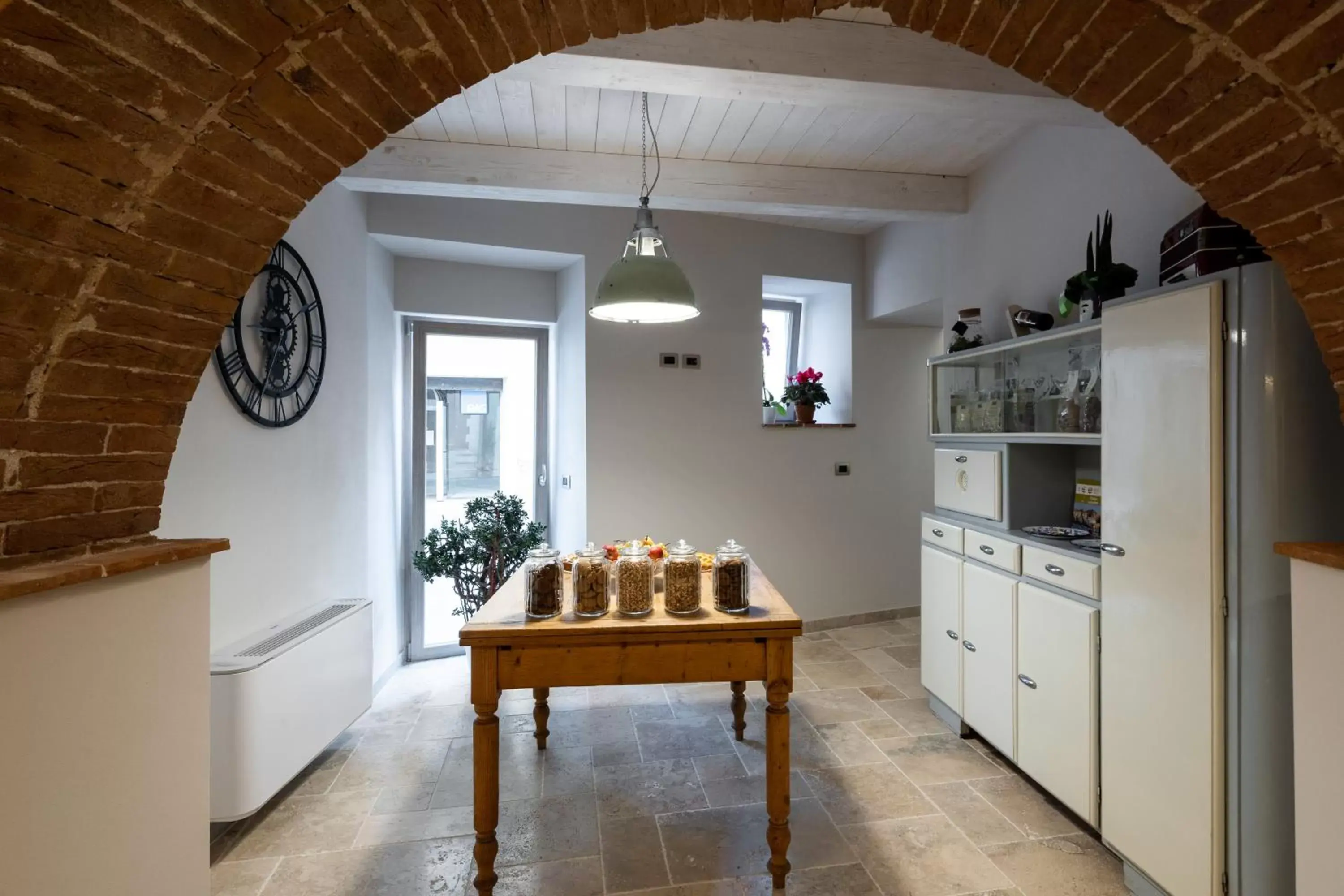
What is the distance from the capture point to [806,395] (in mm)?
4492

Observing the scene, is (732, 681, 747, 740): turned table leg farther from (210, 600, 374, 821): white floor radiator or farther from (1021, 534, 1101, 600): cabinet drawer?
(210, 600, 374, 821): white floor radiator

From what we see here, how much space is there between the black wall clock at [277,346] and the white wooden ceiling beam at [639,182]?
2.00ft

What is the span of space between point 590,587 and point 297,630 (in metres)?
1.38

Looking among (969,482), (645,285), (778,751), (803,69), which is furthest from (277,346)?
(969,482)

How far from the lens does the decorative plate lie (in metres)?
2.47

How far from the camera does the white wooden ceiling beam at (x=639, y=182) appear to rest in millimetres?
2926

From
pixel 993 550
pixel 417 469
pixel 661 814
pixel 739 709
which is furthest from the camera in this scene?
pixel 417 469

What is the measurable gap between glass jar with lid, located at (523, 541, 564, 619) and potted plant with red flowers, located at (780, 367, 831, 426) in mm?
2837

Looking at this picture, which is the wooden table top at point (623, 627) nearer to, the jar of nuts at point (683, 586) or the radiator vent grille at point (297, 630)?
the jar of nuts at point (683, 586)

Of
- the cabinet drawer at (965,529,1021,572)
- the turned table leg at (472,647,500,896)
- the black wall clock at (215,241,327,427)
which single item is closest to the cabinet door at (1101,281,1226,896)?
the cabinet drawer at (965,529,1021,572)

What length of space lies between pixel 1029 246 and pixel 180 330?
334cm

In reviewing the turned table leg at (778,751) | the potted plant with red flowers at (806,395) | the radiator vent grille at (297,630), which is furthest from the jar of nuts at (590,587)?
the potted plant with red flowers at (806,395)

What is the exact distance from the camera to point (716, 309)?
4227 mm

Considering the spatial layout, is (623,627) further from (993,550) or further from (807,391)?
(807,391)
